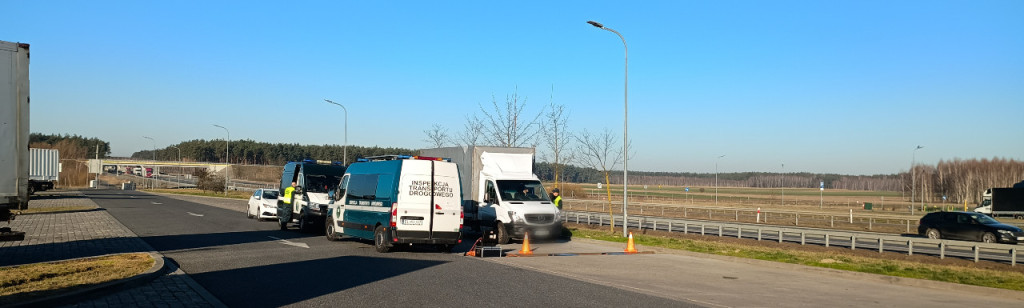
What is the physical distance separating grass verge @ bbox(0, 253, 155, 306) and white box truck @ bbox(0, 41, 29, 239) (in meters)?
0.85

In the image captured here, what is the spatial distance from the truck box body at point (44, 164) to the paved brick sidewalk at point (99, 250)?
24.8 meters

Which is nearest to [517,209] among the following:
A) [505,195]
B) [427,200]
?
[505,195]

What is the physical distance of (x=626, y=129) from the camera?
937 inches

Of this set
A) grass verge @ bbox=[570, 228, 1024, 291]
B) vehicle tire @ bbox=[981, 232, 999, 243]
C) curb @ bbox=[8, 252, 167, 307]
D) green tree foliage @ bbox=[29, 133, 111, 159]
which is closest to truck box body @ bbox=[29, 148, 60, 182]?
curb @ bbox=[8, 252, 167, 307]

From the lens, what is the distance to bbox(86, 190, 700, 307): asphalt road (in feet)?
33.2

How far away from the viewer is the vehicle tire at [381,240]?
666 inches

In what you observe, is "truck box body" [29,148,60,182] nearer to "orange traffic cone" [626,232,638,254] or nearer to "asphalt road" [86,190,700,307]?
"asphalt road" [86,190,700,307]

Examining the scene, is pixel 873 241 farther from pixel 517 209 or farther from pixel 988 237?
pixel 517 209

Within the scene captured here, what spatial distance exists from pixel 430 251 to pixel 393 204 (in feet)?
7.53

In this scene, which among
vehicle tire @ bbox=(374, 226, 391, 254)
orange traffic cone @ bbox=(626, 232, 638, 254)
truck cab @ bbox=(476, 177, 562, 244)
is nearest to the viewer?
vehicle tire @ bbox=(374, 226, 391, 254)

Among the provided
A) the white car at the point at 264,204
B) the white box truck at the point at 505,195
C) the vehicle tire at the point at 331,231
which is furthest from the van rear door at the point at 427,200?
the white car at the point at 264,204

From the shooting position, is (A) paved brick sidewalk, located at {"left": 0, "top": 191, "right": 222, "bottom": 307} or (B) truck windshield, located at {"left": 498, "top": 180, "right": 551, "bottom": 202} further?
(B) truck windshield, located at {"left": 498, "top": 180, "right": 551, "bottom": 202}

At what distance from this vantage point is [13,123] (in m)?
9.70

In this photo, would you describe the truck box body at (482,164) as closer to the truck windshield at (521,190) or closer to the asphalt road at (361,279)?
the truck windshield at (521,190)
